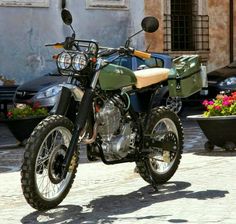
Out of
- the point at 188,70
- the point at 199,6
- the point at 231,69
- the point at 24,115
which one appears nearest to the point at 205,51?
the point at 199,6

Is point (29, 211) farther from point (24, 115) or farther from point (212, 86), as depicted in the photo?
point (212, 86)

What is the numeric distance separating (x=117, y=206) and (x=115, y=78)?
1.15 meters

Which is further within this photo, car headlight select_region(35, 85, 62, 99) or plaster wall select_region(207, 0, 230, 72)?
plaster wall select_region(207, 0, 230, 72)

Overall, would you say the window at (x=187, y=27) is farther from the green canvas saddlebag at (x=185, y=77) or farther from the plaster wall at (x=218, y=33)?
the green canvas saddlebag at (x=185, y=77)

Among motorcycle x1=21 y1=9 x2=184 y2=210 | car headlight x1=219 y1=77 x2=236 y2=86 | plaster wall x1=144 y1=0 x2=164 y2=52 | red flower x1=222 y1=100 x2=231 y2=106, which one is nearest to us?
motorcycle x1=21 y1=9 x2=184 y2=210

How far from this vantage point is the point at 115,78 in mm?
6406

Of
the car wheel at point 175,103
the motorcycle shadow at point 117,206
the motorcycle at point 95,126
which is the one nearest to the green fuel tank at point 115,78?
the motorcycle at point 95,126

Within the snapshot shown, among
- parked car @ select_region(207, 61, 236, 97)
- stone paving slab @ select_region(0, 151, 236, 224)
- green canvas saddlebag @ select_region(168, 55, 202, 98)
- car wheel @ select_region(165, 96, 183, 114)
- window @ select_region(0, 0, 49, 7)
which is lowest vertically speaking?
car wheel @ select_region(165, 96, 183, 114)

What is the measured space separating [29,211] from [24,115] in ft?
18.2

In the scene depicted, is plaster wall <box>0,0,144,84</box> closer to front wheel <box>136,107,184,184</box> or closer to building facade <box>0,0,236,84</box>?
building facade <box>0,0,236,84</box>

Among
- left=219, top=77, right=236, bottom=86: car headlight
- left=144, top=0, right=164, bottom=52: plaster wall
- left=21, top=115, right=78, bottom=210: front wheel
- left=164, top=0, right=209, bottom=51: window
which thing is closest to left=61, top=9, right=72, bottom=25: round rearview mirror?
left=21, top=115, right=78, bottom=210: front wheel

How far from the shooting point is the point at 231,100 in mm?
10094

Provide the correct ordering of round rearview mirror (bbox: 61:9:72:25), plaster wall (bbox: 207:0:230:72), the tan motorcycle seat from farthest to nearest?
plaster wall (bbox: 207:0:230:72) → the tan motorcycle seat → round rearview mirror (bbox: 61:9:72:25)

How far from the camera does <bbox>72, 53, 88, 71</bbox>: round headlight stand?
6.01m
